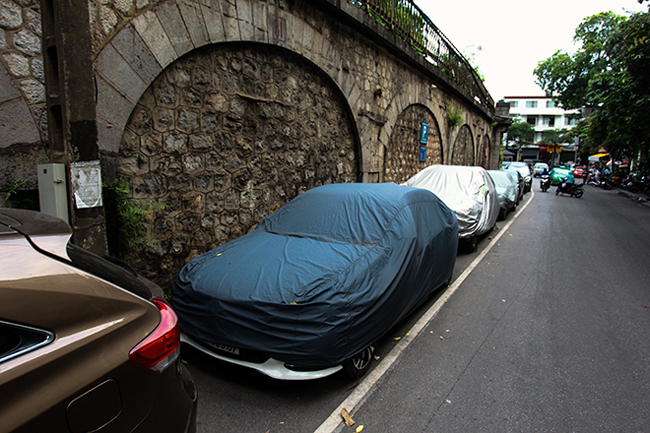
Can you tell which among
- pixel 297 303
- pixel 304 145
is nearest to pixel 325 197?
pixel 297 303

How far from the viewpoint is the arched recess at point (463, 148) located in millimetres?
17531

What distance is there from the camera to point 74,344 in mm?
1272

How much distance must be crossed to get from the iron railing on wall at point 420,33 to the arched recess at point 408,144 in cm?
196

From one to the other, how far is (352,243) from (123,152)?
9.54 ft

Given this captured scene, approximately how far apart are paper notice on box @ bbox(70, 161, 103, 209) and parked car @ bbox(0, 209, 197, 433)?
70.7 inches

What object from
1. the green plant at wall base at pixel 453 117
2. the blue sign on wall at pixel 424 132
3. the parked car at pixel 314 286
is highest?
the green plant at wall base at pixel 453 117

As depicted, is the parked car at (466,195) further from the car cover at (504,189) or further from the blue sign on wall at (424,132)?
the blue sign on wall at (424,132)

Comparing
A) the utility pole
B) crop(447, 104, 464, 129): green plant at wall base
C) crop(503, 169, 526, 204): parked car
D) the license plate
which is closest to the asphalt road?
the license plate

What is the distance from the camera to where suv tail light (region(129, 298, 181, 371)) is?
1.49m

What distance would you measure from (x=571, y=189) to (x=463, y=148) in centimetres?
583

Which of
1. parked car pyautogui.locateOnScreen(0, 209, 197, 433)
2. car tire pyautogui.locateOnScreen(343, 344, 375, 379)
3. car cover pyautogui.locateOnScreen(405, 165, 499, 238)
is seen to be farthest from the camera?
car cover pyautogui.locateOnScreen(405, 165, 499, 238)

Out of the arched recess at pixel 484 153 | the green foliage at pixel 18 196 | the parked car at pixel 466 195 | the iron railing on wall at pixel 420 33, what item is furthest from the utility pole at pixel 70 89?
the arched recess at pixel 484 153

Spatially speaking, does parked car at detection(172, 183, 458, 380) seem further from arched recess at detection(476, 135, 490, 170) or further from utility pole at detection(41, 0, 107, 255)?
arched recess at detection(476, 135, 490, 170)

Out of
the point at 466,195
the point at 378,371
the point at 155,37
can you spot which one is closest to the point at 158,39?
the point at 155,37
